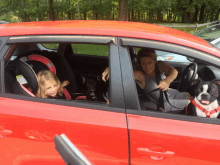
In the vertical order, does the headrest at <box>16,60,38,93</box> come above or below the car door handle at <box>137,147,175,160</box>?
above

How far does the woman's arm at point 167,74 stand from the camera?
203 centimetres

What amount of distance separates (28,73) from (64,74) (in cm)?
55

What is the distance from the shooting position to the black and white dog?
5.79 feet

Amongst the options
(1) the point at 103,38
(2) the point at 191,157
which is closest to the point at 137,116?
(2) the point at 191,157

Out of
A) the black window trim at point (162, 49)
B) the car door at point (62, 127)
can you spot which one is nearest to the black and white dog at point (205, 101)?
→ the black window trim at point (162, 49)

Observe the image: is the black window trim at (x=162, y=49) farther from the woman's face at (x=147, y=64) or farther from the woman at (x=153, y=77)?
the woman's face at (x=147, y=64)

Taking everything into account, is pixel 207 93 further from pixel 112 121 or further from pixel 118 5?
pixel 118 5

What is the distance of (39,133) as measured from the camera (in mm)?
1498

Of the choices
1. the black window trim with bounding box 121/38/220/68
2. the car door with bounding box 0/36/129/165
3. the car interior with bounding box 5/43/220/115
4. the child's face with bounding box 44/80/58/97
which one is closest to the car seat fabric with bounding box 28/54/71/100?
the car interior with bounding box 5/43/220/115

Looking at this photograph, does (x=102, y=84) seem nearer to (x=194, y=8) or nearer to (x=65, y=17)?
(x=194, y=8)

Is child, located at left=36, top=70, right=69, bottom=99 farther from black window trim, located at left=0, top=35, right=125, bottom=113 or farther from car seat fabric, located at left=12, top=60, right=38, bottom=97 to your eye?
black window trim, located at left=0, top=35, right=125, bottom=113

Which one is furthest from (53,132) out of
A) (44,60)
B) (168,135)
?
(44,60)

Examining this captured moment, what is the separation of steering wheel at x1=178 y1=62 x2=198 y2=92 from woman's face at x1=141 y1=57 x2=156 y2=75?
0.47 m

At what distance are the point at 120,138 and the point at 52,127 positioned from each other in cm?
49
